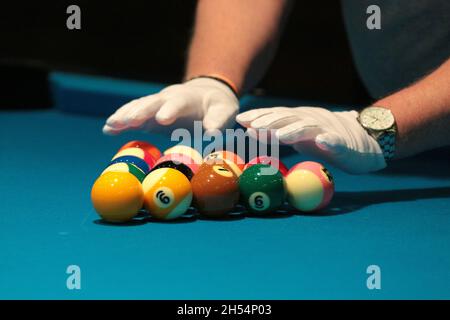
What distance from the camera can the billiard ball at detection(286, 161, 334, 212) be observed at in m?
2.24

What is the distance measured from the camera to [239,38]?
3.27 m

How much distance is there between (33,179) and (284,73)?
320 cm

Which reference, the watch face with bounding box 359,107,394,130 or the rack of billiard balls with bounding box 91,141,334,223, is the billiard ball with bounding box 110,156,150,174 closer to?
the rack of billiard balls with bounding box 91,141,334,223

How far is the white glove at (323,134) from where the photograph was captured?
2.36 metres

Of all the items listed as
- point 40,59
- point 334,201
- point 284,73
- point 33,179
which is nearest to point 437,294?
point 334,201

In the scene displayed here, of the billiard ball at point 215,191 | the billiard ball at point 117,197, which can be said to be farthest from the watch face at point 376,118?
the billiard ball at point 117,197

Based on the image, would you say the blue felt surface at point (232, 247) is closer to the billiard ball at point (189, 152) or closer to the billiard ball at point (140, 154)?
the billiard ball at point (140, 154)

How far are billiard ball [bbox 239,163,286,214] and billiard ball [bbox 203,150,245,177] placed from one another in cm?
11

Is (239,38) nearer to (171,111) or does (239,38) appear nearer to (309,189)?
(171,111)

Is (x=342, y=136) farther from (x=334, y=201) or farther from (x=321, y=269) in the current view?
(x=321, y=269)

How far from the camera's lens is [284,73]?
563cm

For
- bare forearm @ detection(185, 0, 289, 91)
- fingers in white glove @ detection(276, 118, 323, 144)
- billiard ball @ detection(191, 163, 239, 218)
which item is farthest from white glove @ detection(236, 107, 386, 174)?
bare forearm @ detection(185, 0, 289, 91)

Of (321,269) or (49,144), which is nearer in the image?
(321,269)

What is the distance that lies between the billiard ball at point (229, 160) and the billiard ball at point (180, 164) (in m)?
0.04
